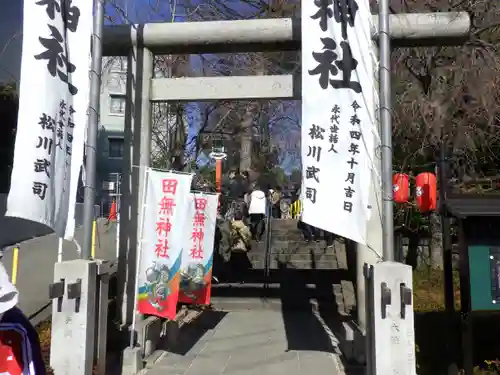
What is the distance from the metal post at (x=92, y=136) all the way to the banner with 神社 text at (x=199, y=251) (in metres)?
2.18

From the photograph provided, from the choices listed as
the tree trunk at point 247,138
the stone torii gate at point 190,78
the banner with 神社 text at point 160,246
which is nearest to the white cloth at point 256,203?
the tree trunk at point 247,138

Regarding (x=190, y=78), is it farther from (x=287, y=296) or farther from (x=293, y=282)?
(x=293, y=282)

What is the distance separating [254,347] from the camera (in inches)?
308

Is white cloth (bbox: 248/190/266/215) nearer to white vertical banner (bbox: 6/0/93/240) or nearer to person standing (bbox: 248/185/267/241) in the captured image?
person standing (bbox: 248/185/267/241)

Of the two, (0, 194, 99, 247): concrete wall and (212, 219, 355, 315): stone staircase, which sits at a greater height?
(0, 194, 99, 247): concrete wall

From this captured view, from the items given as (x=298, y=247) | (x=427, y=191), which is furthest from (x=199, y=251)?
(x=298, y=247)

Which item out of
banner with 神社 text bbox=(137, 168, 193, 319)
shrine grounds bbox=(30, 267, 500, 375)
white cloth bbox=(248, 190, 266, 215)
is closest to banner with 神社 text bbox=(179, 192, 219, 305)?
banner with 神社 text bbox=(137, 168, 193, 319)

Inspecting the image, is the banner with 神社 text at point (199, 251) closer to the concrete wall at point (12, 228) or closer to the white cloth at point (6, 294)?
the concrete wall at point (12, 228)

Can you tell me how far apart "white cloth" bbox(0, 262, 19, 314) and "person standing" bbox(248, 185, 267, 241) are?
525 inches

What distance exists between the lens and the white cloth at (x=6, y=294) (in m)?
2.31

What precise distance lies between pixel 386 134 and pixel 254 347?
413 cm

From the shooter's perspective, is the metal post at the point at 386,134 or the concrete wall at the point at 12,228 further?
the concrete wall at the point at 12,228

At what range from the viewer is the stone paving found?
264 inches

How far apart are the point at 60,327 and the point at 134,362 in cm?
155
